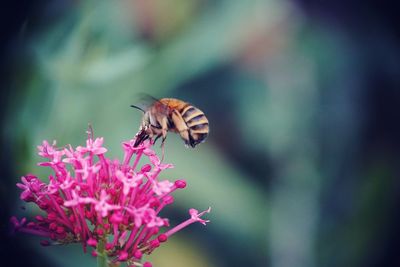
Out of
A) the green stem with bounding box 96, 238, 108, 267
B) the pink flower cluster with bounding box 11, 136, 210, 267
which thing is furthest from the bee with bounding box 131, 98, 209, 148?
the green stem with bounding box 96, 238, 108, 267

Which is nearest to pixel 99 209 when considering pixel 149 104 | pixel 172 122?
pixel 149 104

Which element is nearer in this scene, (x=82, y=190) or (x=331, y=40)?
(x=82, y=190)

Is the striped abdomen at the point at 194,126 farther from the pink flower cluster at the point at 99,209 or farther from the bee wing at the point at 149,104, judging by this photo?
the pink flower cluster at the point at 99,209

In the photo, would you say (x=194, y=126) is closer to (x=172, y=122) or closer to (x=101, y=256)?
(x=172, y=122)

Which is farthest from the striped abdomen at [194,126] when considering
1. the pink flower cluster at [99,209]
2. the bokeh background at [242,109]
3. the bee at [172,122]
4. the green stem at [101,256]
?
the bokeh background at [242,109]

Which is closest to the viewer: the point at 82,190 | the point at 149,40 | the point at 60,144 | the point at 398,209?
the point at 82,190

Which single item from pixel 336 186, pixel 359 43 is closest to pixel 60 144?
pixel 336 186

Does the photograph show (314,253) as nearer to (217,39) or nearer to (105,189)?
(217,39)
